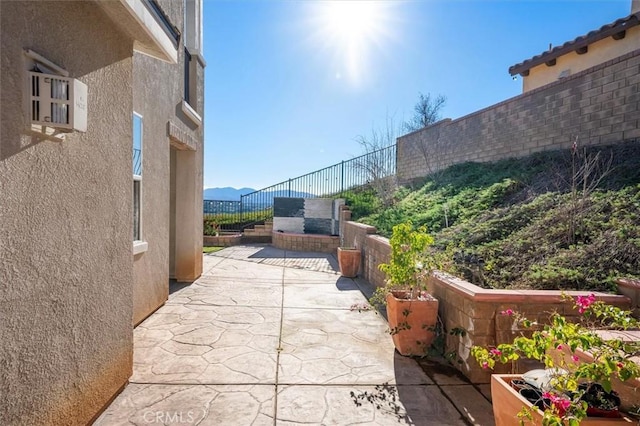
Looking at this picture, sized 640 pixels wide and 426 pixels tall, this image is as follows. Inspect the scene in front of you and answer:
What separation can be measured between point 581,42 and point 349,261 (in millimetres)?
9603

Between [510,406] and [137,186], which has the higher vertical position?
[137,186]

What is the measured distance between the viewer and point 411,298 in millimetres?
4156

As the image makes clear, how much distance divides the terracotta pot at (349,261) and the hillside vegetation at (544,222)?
90 cm

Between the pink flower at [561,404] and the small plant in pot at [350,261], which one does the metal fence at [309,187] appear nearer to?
the small plant in pot at [350,261]

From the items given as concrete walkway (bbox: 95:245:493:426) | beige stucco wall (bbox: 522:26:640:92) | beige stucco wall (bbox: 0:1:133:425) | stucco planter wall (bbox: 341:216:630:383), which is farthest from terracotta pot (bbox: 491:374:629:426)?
beige stucco wall (bbox: 522:26:640:92)

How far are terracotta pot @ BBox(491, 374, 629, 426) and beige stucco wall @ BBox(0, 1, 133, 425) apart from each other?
2906 millimetres

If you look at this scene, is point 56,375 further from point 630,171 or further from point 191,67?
point 630,171

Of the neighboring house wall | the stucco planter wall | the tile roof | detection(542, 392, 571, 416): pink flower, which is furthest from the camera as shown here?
the tile roof

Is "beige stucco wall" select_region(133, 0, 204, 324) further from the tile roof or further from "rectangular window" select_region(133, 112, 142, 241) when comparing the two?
the tile roof

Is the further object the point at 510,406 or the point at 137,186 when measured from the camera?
the point at 137,186

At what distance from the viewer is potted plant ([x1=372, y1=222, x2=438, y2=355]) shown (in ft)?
13.0

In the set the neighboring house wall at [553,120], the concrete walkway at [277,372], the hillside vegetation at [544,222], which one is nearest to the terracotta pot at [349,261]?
the hillside vegetation at [544,222]

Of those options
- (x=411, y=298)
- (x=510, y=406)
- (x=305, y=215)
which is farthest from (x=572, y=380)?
(x=305, y=215)

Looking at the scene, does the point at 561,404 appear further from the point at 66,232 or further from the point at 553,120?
the point at 553,120
